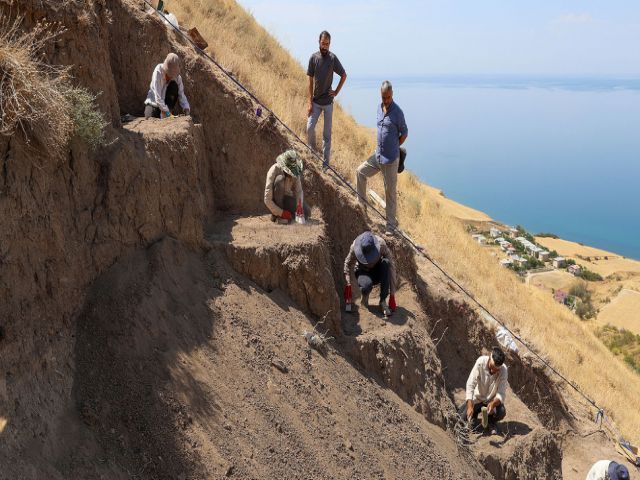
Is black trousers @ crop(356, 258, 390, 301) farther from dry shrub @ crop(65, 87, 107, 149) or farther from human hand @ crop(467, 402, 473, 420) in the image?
dry shrub @ crop(65, 87, 107, 149)

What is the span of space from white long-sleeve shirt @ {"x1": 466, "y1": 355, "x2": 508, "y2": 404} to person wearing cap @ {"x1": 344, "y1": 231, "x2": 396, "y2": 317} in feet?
4.65

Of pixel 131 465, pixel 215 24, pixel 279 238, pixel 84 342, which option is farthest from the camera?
pixel 215 24

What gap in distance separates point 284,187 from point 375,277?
1.74 m

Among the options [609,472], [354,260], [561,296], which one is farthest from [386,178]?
[561,296]

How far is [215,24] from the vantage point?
48.6 feet

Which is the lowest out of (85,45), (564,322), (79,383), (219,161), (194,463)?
(564,322)

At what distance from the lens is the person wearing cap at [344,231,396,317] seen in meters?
9.23

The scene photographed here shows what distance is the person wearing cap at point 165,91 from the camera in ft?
29.4

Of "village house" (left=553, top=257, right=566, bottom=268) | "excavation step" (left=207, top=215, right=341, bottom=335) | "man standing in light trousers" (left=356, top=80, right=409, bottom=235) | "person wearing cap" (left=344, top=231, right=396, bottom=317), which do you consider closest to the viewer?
"excavation step" (left=207, top=215, right=341, bottom=335)

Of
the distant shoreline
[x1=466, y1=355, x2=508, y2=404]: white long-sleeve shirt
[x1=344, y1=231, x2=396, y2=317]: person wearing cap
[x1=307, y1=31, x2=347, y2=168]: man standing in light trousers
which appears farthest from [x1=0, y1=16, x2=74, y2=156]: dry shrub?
the distant shoreline

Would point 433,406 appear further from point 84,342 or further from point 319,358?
point 84,342

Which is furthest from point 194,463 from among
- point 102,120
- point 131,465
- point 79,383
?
point 102,120

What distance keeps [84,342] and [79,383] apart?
0.45 meters

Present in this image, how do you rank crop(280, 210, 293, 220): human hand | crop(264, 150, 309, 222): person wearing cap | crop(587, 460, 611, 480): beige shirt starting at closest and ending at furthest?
1. crop(587, 460, 611, 480): beige shirt
2. crop(264, 150, 309, 222): person wearing cap
3. crop(280, 210, 293, 220): human hand
